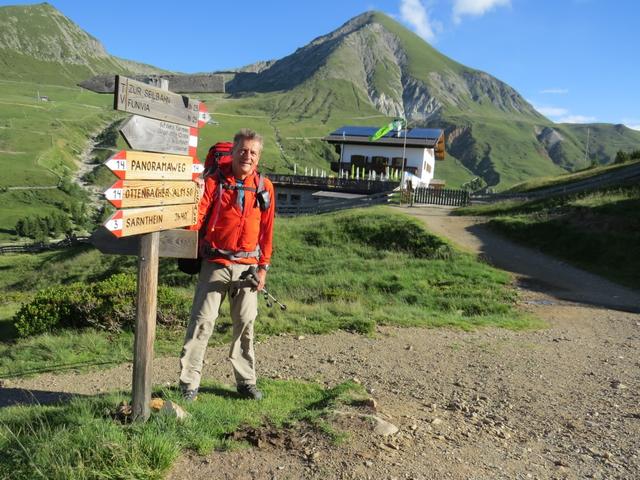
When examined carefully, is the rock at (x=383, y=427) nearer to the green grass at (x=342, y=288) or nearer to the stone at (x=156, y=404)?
the stone at (x=156, y=404)

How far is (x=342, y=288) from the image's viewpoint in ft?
46.1

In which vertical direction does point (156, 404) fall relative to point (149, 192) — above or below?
below

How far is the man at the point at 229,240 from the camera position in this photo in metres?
4.80

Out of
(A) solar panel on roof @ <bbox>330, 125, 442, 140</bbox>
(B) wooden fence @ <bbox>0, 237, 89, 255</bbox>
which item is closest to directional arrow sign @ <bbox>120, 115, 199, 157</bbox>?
(A) solar panel on roof @ <bbox>330, 125, 442, 140</bbox>

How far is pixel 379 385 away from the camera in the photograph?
6348 millimetres

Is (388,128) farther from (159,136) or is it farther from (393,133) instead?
(159,136)

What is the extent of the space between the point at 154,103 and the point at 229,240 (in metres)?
1.43

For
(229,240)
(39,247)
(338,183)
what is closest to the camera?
(229,240)

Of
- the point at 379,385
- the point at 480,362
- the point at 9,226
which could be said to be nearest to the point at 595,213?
the point at 480,362

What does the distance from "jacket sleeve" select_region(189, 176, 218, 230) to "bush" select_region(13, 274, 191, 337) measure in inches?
196

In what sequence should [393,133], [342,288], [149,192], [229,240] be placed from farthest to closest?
[393,133], [342,288], [229,240], [149,192]

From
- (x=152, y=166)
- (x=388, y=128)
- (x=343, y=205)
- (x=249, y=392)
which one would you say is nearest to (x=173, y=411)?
(x=249, y=392)

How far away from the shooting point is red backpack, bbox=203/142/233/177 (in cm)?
501

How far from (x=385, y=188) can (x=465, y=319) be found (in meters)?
28.8
